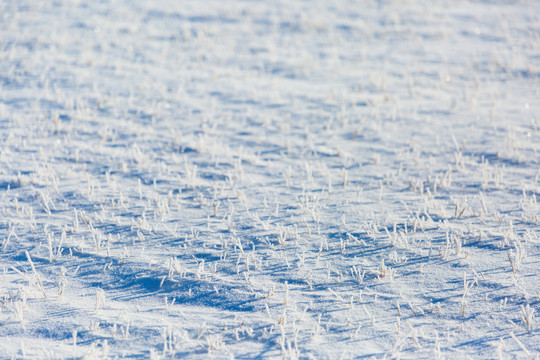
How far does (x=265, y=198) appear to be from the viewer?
4.64 metres

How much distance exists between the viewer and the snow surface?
299cm

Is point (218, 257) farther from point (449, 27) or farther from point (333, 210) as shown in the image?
point (449, 27)

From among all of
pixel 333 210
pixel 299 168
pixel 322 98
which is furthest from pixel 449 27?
pixel 333 210

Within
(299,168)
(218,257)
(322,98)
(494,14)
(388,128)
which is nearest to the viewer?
(218,257)

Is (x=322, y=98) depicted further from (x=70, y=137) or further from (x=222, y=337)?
(x=222, y=337)

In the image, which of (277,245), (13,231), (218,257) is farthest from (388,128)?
(13,231)

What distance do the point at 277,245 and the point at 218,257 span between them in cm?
51

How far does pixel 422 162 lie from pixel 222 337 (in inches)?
136

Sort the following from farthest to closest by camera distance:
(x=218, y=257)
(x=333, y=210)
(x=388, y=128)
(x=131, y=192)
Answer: (x=388, y=128)
(x=131, y=192)
(x=333, y=210)
(x=218, y=257)

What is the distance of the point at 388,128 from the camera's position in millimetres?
6395

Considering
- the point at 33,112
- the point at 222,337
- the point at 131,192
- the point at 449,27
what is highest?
the point at 449,27

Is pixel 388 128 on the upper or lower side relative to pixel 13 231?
upper

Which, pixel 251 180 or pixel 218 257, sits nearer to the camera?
pixel 218 257

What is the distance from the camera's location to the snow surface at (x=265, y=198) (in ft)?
9.82
